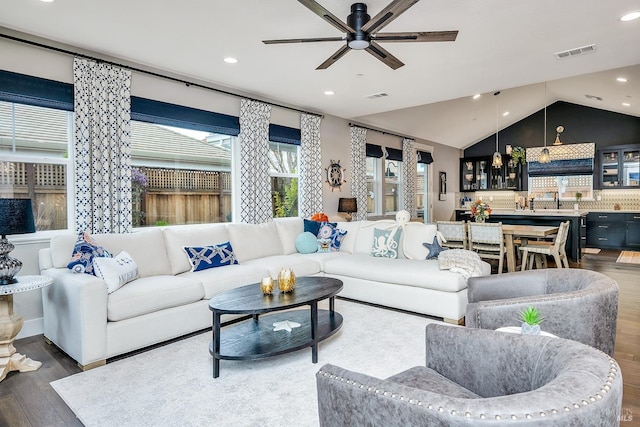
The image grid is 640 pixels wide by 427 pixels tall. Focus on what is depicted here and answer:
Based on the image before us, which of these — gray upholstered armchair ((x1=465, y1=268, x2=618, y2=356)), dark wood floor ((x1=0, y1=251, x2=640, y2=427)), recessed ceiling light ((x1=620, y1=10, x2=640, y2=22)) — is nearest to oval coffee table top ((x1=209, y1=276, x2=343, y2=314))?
dark wood floor ((x1=0, y1=251, x2=640, y2=427))

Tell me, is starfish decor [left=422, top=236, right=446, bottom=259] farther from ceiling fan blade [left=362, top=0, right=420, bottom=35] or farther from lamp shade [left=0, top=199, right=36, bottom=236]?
lamp shade [left=0, top=199, right=36, bottom=236]

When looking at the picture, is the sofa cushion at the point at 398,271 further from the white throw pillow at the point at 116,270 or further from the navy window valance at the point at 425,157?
the navy window valance at the point at 425,157

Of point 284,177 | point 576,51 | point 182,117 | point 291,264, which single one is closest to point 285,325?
point 291,264

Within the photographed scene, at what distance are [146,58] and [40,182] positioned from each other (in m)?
1.67

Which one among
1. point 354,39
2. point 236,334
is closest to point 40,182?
point 236,334

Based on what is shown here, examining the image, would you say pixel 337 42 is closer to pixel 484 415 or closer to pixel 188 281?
pixel 188 281

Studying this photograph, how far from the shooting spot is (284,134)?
19.5 feet

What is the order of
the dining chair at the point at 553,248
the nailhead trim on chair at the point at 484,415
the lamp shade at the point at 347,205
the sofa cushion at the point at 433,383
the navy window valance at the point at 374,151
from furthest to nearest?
1. the navy window valance at the point at 374,151
2. the lamp shade at the point at 347,205
3. the dining chair at the point at 553,248
4. the sofa cushion at the point at 433,383
5. the nailhead trim on chair at the point at 484,415

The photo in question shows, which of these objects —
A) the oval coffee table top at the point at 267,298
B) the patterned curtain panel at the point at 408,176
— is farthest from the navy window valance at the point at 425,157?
the oval coffee table top at the point at 267,298

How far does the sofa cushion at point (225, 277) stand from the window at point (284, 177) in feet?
7.30

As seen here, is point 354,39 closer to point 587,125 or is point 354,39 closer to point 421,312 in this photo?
point 421,312

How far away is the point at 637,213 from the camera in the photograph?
830 cm

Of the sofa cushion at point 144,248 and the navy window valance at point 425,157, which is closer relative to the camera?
the sofa cushion at point 144,248

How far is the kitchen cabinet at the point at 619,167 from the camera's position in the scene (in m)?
8.72
